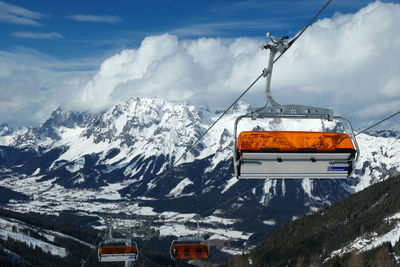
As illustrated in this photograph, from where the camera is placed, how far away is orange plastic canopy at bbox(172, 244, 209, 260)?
63.4 meters

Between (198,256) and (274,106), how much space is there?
162ft

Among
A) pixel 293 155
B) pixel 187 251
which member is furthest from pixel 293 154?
pixel 187 251

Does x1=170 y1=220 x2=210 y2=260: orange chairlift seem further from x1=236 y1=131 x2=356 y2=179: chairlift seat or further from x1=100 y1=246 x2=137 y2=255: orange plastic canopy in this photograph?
x1=236 y1=131 x2=356 y2=179: chairlift seat

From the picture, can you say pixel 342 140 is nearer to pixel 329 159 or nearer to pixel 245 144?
pixel 329 159

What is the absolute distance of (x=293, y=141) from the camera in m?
18.7

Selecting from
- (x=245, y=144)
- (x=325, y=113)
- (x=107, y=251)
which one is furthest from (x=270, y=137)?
(x=107, y=251)

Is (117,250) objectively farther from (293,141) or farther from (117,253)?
(293,141)

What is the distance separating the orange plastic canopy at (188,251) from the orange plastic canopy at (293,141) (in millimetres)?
46237

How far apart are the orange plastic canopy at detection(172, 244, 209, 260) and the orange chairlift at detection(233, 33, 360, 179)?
151 ft

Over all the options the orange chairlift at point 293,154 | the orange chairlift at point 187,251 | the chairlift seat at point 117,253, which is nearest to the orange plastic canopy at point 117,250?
the chairlift seat at point 117,253

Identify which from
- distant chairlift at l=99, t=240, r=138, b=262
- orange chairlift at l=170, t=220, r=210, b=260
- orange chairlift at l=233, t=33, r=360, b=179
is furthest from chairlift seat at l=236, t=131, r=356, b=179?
orange chairlift at l=170, t=220, r=210, b=260

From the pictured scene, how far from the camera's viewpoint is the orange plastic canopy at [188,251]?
6344cm

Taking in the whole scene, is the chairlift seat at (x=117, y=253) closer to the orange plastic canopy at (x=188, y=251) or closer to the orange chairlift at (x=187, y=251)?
the orange chairlift at (x=187, y=251)

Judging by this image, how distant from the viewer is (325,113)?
1798cm
